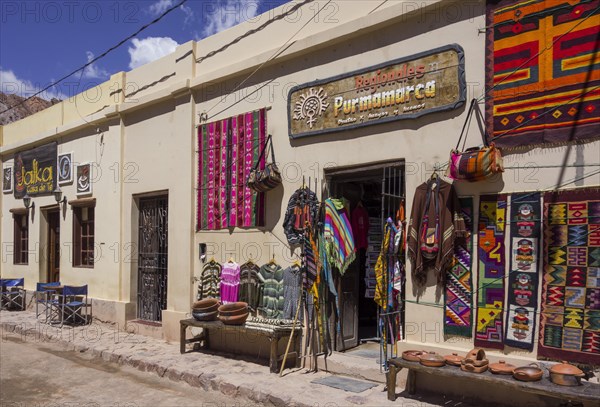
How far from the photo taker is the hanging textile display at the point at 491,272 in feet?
17.9

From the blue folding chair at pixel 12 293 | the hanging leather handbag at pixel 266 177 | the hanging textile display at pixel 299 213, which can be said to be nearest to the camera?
the hanging textile display at pixel 299 213

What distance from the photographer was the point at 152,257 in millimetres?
10344

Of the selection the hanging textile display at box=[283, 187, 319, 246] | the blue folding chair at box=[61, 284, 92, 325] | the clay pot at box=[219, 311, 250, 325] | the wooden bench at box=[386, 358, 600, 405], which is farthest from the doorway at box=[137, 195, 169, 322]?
the wooden bench at box=[386, 358, 600, 405]

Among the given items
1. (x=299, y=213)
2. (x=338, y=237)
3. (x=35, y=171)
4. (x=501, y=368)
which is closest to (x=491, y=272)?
(x=501, y=368)

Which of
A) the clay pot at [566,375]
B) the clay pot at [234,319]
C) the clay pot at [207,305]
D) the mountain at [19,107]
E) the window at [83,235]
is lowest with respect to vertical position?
the clay pot at [234,319]

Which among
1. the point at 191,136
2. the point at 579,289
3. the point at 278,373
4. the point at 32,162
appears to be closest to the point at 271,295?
the point at 278,373

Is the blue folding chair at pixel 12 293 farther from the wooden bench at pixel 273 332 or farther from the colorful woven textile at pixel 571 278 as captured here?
the colorful woven textile at pixel 571 278

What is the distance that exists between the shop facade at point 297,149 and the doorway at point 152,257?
1.4 inches

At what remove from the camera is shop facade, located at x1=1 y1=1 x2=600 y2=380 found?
5.81m

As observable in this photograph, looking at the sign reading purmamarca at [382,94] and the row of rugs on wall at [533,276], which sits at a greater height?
the sign reading purmamarca at [382,94]

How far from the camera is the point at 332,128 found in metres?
7.09

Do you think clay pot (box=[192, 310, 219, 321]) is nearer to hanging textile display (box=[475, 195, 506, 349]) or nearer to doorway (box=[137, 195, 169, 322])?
doorway (box=[137, 195, 169, 322])

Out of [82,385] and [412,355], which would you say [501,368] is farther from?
[82,385]

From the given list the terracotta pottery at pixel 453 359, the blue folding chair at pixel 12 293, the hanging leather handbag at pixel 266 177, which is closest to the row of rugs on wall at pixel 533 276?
the terracotta pottery at pixel 453 359
